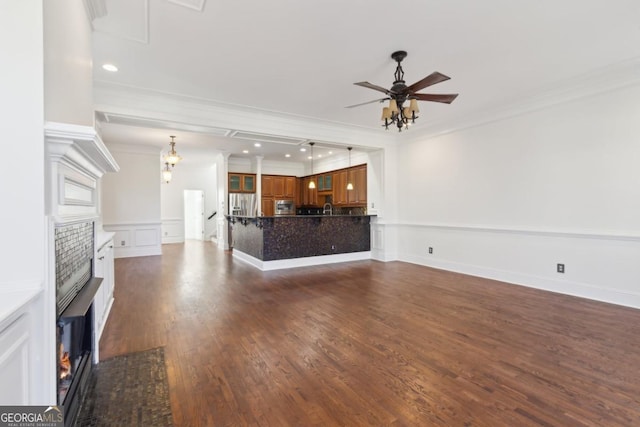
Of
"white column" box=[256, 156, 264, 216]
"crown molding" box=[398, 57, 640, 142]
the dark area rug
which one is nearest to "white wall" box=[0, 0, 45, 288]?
the dark area rug

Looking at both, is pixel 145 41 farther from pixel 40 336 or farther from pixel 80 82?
pixel 40 336

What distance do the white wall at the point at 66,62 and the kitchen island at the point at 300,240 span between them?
3773mm

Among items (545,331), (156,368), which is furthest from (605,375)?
(156,368)

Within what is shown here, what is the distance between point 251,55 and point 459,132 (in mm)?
4080

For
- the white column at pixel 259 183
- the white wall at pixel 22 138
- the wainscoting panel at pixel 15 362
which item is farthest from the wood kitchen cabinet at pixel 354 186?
the wainscoting panel at pixel 15 362

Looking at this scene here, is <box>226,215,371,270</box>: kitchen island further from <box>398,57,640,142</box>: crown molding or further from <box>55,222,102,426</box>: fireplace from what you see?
<box>55,222,102,426</box>: fireplace

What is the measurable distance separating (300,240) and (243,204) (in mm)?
3309

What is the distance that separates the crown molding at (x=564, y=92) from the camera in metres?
3.47

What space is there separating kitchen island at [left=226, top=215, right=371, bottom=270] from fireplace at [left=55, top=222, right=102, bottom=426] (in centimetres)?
365

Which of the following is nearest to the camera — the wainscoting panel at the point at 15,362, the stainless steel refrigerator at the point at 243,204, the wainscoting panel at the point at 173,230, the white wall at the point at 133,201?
the wainscoting panel at the point at 15,362

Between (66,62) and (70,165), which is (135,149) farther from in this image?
(70,165)

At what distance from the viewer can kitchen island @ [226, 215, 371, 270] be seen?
5730 mm

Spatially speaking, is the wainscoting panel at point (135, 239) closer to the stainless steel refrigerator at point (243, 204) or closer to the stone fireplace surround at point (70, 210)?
the stainless steel refrigerator at point (243, 204)

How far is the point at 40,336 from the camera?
3.91 feet
